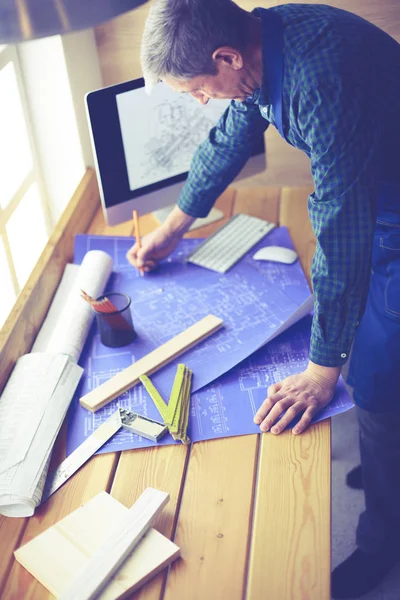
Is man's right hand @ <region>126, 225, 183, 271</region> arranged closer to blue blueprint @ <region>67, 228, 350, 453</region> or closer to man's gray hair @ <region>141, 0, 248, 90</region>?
blue blueprint @ <region>67, 228, 350, 453</region>

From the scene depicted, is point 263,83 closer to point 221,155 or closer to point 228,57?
point 228,57

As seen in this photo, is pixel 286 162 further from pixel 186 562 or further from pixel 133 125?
pixel 186 562

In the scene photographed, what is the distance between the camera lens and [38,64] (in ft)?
6.23

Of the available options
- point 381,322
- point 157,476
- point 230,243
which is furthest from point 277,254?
point 157,476

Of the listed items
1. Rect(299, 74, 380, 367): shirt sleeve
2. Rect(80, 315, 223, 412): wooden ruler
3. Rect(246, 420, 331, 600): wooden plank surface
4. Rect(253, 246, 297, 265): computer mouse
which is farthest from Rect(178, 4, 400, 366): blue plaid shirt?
Rect(253, 246, 297, 265): computer mouse

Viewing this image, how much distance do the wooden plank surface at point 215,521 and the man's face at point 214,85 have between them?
25.2 inches

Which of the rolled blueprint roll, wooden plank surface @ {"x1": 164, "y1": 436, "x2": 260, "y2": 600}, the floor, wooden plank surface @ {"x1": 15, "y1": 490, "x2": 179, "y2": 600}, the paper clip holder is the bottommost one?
the floor

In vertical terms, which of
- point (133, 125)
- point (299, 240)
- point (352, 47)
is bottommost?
point (299, 240)

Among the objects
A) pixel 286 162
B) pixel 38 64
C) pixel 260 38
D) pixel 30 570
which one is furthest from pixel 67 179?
pixel 30 570

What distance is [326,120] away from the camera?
1093 mm

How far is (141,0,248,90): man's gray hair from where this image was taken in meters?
1.11

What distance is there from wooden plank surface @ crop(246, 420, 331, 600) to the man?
47 millimetres

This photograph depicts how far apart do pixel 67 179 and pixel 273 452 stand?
126cm

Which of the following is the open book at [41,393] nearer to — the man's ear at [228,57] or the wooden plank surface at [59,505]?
the wooden plank surface at [59,505]
